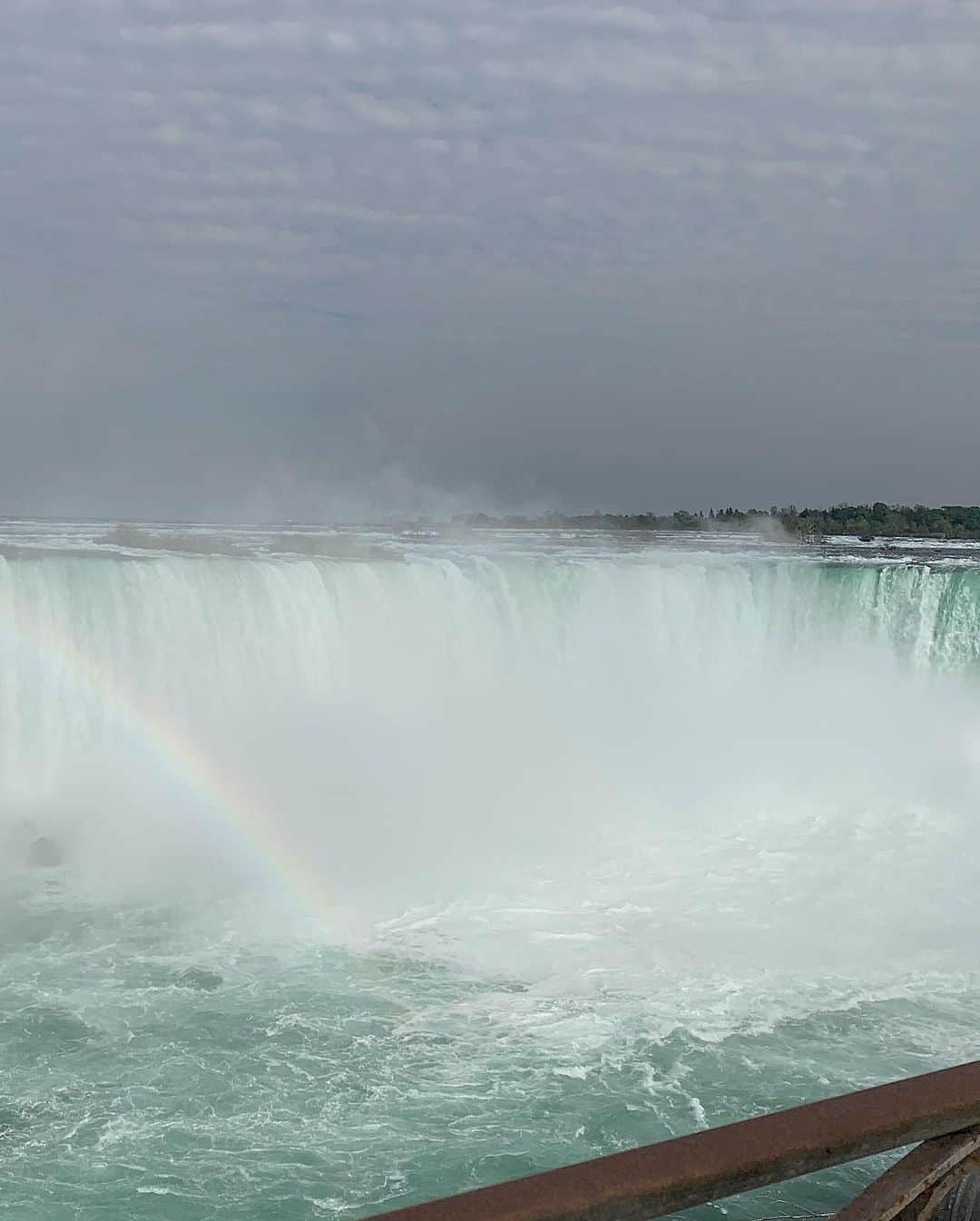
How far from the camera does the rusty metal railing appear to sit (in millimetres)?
1357

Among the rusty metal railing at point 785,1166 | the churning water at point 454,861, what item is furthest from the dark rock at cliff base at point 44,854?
the rusty metal railing at point 785,1166

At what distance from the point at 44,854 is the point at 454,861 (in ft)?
15.8

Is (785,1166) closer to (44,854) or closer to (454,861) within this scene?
(454,861)

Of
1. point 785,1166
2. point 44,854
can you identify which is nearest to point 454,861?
point 44,854

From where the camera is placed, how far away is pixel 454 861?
13.6m

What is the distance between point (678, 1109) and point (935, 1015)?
8.92 ft

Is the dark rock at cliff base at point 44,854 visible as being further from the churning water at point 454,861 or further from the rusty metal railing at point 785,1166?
the rusty metal railing at point 785,1166

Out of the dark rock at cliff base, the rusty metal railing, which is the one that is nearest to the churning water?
the dark rock at cliff base

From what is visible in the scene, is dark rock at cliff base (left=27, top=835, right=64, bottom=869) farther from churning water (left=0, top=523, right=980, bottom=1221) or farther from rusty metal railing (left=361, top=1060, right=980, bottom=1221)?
rusty metal railing (left=361, top=1060, right=980, bottom=1221)

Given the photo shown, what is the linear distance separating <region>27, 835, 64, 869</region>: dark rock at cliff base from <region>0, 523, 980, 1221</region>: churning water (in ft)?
0.42

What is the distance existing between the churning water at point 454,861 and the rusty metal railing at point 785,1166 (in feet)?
16.9

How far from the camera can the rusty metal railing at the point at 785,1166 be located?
136 cm

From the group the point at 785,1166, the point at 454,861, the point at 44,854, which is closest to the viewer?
the point at 785,1166

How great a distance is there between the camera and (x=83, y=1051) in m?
7.94
